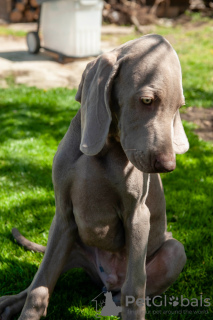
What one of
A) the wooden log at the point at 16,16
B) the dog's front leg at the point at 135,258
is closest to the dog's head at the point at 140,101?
the dog's front leg at the point at 135,258

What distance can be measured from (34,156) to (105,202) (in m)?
2.68

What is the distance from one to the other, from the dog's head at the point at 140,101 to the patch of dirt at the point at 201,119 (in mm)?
3655

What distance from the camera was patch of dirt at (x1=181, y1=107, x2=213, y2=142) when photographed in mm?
5504

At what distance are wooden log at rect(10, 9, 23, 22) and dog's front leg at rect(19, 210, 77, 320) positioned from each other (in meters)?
12.4

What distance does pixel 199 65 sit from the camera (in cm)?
849

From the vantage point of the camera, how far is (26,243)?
10.4 feet

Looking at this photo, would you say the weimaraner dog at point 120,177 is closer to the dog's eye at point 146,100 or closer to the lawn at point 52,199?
the dog's eye at point 146,100

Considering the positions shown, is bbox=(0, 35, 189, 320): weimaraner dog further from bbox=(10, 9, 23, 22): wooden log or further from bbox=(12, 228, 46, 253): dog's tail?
bbox=(10, 9, 23, 22): wooden log

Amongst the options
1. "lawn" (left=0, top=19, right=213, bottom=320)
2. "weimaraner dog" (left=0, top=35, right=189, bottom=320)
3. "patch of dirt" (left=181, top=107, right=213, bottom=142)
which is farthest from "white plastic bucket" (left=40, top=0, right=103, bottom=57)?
"weimaraner dog" (left=0, top=35, right=189, bottom=320)

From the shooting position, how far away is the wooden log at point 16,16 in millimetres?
13322

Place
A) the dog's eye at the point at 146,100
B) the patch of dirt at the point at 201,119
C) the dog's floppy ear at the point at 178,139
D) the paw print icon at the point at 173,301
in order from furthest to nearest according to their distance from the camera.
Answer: the patch of dirt at the point at 201,119
the paw print icon at the point at 173,301
the dog's floppy ear at the point at 178,139
the dog's eye at the point at 146,100

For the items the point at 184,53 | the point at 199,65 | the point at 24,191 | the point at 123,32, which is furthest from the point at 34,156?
the point at 123,32

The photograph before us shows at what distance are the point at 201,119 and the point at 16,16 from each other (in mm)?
9522

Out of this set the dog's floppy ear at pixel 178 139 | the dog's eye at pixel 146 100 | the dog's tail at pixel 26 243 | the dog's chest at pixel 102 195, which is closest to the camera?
the dog's eye at pixel 146 100
